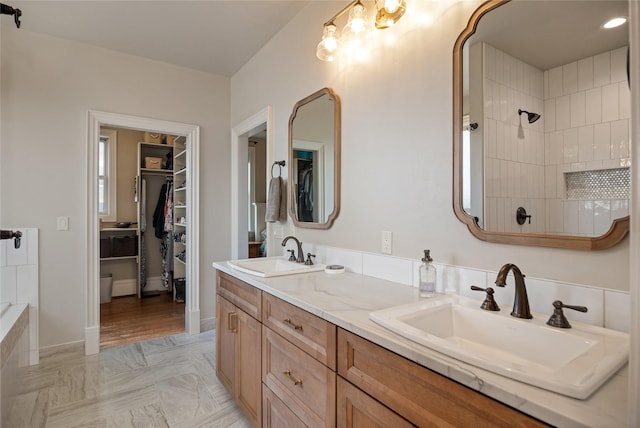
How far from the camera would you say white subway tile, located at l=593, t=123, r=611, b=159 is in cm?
98

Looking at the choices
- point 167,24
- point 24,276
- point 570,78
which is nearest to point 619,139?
point 570,78

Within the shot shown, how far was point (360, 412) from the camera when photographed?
1.00 meters

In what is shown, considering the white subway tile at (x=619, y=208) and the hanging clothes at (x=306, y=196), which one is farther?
the hanging clothes at (x=306, y=196)

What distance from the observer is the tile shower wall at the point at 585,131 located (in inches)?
37.5

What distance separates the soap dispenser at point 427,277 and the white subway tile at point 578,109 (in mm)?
659

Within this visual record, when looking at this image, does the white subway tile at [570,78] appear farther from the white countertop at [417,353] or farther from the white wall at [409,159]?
the white countertop at [417,353]

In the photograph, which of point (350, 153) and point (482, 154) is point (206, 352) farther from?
point (482, 154)

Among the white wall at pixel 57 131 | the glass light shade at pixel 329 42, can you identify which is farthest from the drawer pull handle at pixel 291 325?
the white wall at pixel 57 131

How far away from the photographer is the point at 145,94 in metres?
3.07

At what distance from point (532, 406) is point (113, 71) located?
3.61 metres

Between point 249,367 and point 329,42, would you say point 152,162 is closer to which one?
point 329,42

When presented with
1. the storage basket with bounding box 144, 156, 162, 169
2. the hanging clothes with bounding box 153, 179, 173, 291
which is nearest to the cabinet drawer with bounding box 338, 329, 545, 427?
the hanging clothes with bounding box 153, 179, 173, 291

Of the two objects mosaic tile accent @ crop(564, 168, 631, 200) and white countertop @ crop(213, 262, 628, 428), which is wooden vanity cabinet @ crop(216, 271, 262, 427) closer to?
white countertop @ crop(213, 262, 628, 428)

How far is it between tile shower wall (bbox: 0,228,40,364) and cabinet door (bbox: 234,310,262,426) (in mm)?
1883
